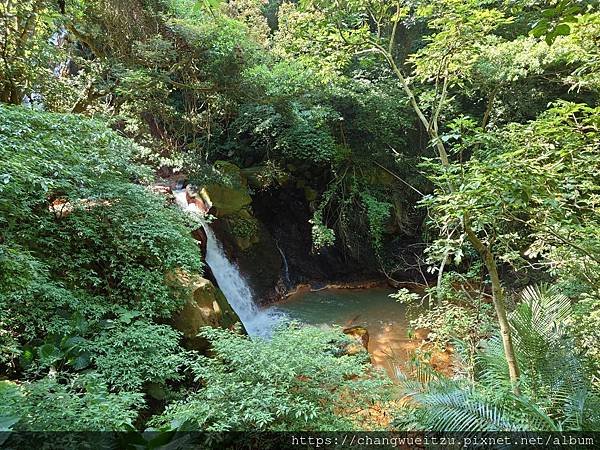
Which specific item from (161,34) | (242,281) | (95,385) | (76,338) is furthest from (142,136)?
(95,385)

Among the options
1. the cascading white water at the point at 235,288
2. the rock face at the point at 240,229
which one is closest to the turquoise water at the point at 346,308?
the cascading white water at the point at 235,288

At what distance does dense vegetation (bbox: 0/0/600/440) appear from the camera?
2.50 meters

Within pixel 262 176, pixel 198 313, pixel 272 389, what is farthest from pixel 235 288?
pixel 272 389

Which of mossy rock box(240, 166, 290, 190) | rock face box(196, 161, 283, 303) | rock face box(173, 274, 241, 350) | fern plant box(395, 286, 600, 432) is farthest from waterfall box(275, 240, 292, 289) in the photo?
fern plant box(395, 286, 600, 432)

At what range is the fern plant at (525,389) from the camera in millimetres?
2797

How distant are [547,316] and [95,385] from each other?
4210mm

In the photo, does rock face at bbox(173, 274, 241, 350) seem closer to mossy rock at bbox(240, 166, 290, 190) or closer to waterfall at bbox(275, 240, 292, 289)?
waterfall at bbox(275, 240, 292, 289)

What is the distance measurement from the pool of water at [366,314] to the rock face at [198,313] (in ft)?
8.58

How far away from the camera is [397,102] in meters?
7.57

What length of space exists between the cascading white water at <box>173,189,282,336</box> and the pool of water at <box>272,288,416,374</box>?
474 mm

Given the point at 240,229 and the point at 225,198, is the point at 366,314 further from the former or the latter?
the point at 225,198

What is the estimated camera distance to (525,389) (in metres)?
3.14

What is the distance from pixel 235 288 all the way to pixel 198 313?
3.06 metres

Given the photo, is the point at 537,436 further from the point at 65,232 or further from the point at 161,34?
the point at 161,34
